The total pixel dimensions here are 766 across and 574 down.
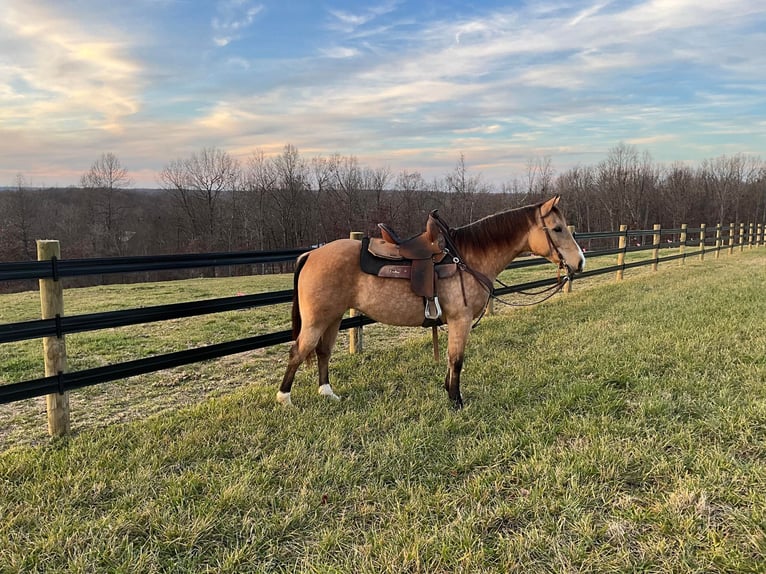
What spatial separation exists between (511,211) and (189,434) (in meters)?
3.29

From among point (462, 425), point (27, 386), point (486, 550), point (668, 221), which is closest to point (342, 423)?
point (462, 425)

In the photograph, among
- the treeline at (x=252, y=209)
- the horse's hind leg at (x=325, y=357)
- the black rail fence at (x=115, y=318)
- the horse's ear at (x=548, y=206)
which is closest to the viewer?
the black rail fence at (x=115, y=318)

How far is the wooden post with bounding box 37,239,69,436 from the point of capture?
3.14m

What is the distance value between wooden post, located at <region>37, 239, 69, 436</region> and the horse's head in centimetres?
390

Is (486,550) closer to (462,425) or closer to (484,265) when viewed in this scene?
(462,425)

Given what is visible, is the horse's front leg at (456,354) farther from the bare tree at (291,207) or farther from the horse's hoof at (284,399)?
the bare tree at (291,207)

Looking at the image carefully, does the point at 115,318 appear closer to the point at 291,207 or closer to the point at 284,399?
the point at 284,399

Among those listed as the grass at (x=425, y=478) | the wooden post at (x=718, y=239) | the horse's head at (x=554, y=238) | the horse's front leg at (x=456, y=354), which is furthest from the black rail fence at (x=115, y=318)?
the wooden post at (x=718, y=239)

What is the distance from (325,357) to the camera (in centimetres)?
405

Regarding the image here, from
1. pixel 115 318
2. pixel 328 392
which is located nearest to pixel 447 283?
pixel 328 392

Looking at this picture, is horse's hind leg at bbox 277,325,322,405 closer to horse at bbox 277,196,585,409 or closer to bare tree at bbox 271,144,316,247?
horse at bbox 277,196,585,409

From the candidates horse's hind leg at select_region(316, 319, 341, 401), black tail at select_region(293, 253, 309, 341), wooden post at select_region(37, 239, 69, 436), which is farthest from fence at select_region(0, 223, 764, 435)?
horse's hind leg at select_region(316, 319, 341, 401)

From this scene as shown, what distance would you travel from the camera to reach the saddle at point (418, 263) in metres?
3.66

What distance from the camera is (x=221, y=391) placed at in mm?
4445
